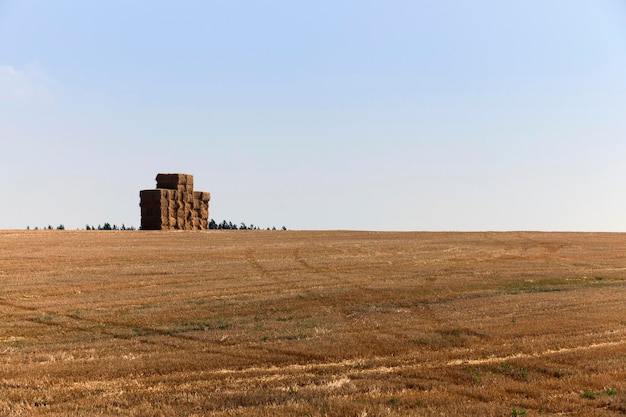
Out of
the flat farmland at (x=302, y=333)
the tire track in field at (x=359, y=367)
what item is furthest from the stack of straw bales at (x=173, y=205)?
the tire track in field at (x=359, y=367)

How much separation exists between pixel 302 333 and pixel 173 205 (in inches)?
1386

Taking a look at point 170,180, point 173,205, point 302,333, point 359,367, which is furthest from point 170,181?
point 359,367

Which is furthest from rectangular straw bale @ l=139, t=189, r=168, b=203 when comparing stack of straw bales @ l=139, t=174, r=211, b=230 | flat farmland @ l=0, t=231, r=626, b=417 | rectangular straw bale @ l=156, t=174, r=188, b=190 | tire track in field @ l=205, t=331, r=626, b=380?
tire track in field @ l=205, t=331, r=626, b=380

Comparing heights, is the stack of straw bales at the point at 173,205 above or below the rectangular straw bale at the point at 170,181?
below

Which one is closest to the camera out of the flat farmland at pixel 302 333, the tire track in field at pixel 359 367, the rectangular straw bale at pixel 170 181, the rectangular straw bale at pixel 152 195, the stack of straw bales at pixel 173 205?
the flat farmland at pixel 302 333

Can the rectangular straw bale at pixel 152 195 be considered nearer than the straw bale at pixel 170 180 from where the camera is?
Yes

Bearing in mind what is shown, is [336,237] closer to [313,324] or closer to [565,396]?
[313,324]

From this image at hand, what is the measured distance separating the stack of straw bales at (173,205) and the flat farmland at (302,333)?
40.9 ft

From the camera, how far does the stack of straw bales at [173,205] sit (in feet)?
163

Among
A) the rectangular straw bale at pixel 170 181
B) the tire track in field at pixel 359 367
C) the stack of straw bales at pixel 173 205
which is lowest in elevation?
the tire track in field at pixel 359 367

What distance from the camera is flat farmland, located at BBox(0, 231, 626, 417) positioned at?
11.4 meters

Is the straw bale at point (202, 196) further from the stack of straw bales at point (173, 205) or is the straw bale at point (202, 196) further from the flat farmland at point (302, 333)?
the flat farmland at point (302, 333)

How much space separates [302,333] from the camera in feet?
57.6

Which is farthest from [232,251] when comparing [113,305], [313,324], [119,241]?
[313,324]
